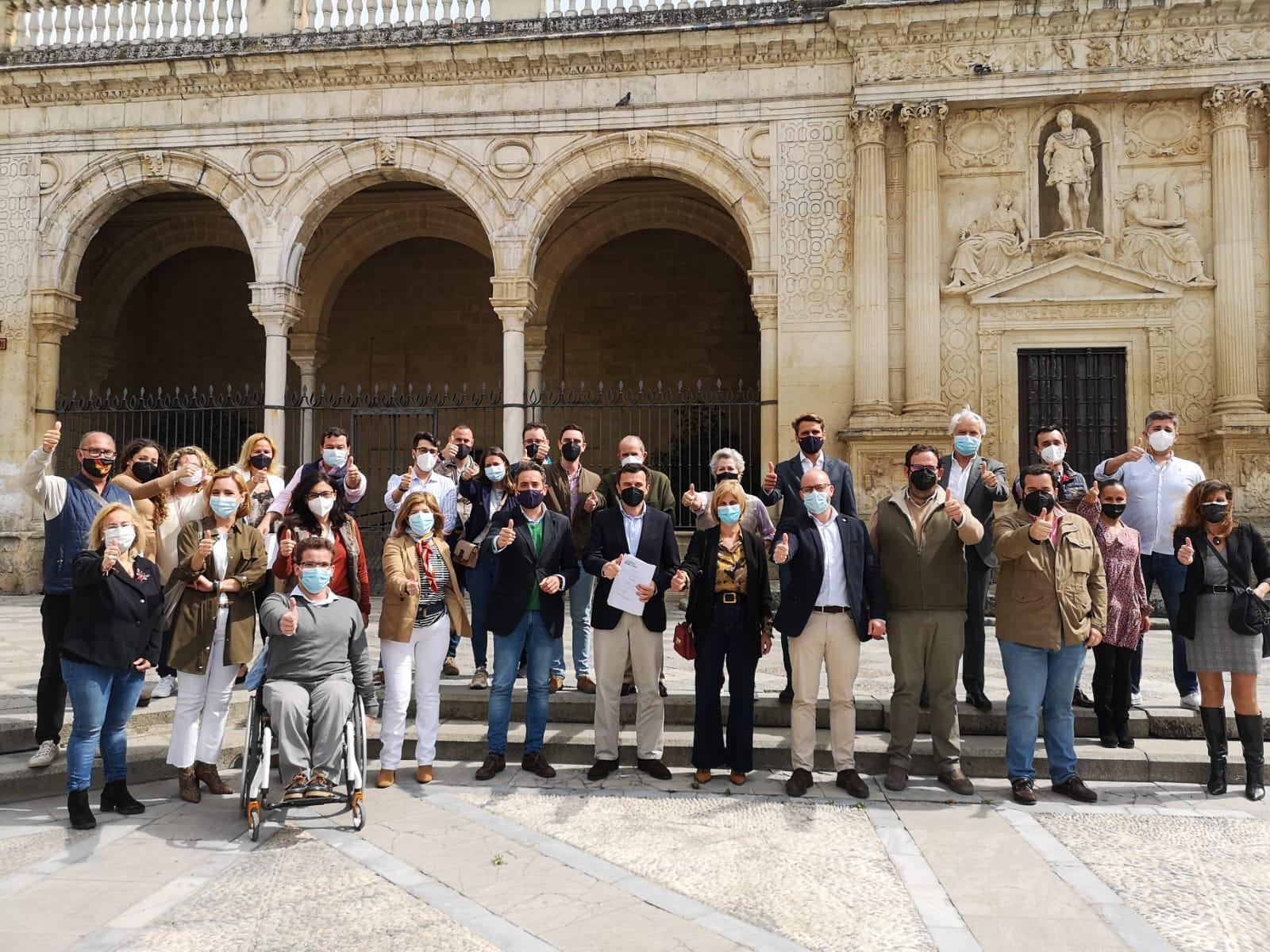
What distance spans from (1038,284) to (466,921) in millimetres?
10149

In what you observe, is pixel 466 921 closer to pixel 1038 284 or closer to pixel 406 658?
pixel 406 658

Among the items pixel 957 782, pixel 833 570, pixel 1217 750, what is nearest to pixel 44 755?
pixel 833 570

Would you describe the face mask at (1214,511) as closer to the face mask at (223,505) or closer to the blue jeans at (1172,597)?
the blue jeans at (1172,597)

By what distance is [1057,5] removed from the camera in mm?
10734

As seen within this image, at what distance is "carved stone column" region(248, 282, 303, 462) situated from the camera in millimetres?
12344

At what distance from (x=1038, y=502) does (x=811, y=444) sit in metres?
1.32

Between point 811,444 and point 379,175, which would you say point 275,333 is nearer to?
point 379,175

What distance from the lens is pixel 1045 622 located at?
4.86 metres

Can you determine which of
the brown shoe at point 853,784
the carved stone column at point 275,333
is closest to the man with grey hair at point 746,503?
the brown shoe at point 853,784

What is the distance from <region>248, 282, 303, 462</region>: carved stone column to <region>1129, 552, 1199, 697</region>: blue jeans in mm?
10199

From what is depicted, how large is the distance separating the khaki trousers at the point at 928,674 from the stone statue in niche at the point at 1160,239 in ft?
26.1

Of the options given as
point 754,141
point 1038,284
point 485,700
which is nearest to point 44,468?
point 485,700

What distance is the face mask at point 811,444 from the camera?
Answer: 5.58 metres

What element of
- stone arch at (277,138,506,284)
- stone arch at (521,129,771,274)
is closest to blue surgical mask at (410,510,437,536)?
stone arch at (521,129,771,274)
